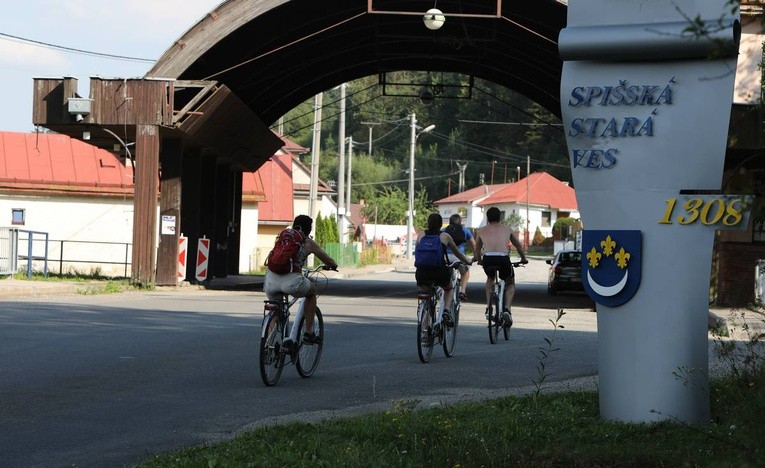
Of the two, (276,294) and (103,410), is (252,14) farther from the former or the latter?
(103,410)

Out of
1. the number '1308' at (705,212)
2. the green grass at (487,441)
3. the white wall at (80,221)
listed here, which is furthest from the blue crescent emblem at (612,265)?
the white wall at (80,221)

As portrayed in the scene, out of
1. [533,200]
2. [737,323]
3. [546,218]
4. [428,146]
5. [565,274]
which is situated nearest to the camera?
[737,323]

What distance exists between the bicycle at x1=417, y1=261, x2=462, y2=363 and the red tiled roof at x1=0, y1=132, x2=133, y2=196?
37.9 meters

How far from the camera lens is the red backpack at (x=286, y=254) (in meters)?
11.8

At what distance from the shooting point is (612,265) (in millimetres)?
8719

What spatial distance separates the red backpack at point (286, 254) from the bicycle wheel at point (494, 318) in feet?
17.4

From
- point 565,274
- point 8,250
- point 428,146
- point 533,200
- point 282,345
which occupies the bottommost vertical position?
point 282,345

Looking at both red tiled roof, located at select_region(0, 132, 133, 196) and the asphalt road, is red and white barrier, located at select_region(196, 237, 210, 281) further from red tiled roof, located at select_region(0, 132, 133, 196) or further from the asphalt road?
red tiled roof, located at select_region(0, 132, 133, 196)

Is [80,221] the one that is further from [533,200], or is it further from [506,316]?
[533,200]

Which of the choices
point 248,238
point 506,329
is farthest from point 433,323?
point 248,238

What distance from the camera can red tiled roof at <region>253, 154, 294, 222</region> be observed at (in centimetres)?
6662

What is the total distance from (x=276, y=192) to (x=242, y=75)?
3382 centimetres

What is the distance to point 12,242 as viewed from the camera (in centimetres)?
3131

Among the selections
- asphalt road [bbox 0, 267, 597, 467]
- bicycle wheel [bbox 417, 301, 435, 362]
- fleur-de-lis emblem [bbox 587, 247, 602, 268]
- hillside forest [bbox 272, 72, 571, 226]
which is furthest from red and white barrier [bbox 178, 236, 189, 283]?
hillside forest [bbox 272, 72, 571, 226]
